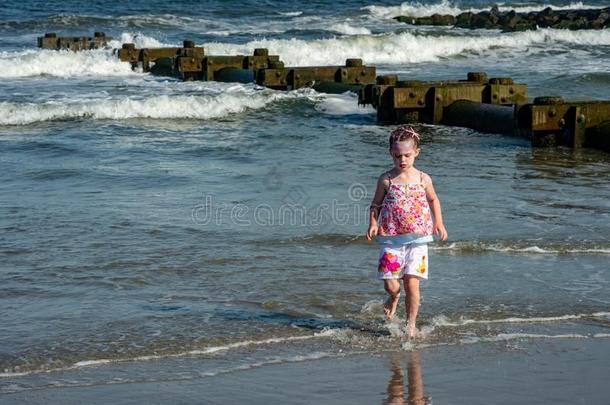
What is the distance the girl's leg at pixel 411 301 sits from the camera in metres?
6.95

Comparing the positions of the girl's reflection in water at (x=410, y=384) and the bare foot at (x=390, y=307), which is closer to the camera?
the girl's reflection in water at (x=410, y=384)

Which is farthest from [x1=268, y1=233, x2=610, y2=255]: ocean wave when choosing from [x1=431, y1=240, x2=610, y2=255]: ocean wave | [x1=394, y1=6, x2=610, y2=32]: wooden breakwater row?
[x1=394, y1=6, x2=610, y2=32]: wooden breakwater row

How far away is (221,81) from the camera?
866 inches

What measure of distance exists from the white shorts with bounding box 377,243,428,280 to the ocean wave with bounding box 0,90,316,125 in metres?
11.1

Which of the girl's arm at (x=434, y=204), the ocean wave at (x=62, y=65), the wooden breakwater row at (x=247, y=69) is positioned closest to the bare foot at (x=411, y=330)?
A: the girl's arm at (x=434, y=204)

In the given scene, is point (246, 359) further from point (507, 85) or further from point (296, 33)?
point (296, 33)

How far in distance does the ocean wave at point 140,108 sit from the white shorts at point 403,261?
11091 millimetres

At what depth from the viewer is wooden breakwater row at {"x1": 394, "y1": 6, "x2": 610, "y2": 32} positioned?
39875mm

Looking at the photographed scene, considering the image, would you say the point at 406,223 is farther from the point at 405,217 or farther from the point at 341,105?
the point at 341,105

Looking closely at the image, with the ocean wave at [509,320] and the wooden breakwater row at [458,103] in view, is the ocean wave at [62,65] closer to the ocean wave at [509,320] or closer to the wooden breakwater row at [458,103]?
the wooden breakwater row at [458,103]

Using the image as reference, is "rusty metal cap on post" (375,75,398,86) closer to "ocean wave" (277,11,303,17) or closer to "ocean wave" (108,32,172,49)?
"ocean wave" (108,32,172,49)

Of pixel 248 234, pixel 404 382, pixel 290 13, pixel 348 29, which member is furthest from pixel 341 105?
pixel 290 13

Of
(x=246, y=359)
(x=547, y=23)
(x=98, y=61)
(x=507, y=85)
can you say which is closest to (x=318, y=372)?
(x=246, y=359)

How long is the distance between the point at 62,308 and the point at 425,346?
2.32 metres
